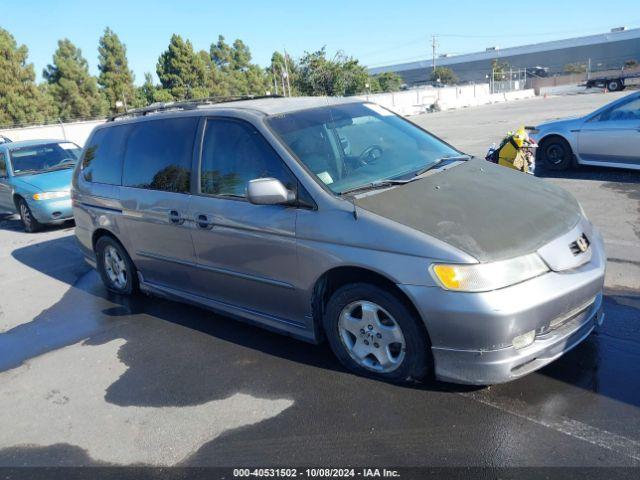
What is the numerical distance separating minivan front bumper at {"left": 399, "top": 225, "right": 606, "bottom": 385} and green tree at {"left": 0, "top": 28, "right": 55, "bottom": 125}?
127 feet

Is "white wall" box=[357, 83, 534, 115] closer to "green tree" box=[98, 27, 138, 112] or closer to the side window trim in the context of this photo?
"green tree" box=[98, 27, 138, 112]

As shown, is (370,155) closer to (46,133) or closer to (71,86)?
(46,133)

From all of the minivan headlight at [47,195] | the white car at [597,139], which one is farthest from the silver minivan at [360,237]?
the white car at [597,139]

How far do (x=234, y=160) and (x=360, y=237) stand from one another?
1378mm

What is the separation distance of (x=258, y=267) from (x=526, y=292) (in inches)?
73.6

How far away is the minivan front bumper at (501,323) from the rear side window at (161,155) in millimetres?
2316

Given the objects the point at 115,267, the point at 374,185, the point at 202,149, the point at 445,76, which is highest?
the point at 445,76

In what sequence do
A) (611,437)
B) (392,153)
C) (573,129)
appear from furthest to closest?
(573,129), (392,153), (611,437)

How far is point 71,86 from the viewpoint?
40.2 metres

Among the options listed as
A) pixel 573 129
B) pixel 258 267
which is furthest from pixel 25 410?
pixel 573 129

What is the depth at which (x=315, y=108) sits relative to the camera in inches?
172

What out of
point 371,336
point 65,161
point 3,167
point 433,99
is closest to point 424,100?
point 433,99

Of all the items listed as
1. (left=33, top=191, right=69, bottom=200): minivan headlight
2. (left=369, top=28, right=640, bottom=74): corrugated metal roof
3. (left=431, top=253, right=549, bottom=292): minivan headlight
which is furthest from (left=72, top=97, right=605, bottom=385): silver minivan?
(left=369, top=28, right=640, bottom=74): corrugated metal roof

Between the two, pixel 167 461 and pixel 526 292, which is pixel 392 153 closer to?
pixel 526 292
